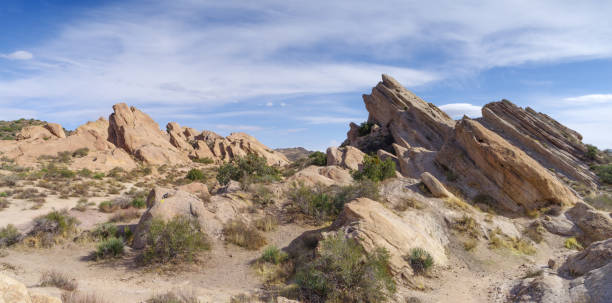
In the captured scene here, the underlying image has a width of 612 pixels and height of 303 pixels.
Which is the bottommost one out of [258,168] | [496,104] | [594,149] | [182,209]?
[182,209]

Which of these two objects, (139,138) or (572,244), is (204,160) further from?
(572,244)

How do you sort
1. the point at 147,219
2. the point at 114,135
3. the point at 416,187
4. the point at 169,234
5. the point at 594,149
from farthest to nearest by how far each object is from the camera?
the point at 114,135 → the point at 594,149 → the point at 416,187 → the point at 147,219 → the point at 169,234

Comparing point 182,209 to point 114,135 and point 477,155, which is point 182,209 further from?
point 114,135

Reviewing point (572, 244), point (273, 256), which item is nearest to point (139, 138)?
point (273, 256)

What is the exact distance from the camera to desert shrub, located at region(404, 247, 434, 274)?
893cm

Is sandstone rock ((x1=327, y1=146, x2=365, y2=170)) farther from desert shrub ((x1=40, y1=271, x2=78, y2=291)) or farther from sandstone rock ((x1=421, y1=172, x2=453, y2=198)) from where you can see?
desert shrub ((x1=40, y1=271, x2=78, y2=291))

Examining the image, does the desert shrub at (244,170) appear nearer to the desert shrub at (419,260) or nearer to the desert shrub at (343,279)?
the desert shrub at (419,260)

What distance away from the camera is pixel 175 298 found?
651 centimetres

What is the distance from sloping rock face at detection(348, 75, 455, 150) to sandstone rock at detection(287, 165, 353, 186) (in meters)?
15.8

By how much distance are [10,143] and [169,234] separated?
41.2m

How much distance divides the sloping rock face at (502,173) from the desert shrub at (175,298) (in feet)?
49.2

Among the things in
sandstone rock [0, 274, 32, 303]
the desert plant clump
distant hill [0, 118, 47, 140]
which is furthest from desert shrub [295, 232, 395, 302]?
distant hill [0, 118, 47, 140]

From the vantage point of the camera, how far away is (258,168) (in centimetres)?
2158

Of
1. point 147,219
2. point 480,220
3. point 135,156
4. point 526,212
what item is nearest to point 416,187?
point 480,220
